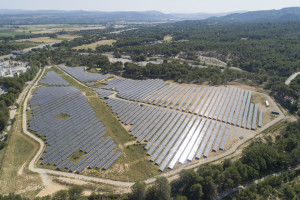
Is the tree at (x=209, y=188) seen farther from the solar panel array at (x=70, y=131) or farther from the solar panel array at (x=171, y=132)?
the solar panel array at (x=70, y=131)

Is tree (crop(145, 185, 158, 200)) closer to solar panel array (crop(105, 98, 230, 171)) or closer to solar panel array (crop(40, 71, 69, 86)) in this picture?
solar panel array (crop(105, 98, 230, 171))

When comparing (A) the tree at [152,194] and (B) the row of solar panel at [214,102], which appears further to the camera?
(B) the row of solar panel at [214,102]

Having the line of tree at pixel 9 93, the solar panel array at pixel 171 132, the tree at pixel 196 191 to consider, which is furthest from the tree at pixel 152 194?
the line of tree at pixel 9 93

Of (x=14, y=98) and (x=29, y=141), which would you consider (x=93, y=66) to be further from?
(x=29, y=141)

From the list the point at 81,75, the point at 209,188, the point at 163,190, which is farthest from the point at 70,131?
the point at 81,75

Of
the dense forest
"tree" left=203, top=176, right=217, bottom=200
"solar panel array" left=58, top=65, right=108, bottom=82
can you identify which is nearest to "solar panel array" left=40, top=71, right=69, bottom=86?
"solar panel array" left=58, top=65, right=108, bottom=82
